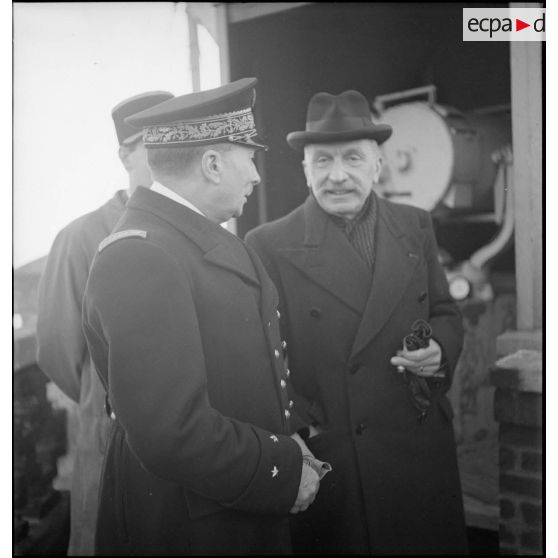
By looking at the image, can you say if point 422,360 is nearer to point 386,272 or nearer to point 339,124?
point 386,272

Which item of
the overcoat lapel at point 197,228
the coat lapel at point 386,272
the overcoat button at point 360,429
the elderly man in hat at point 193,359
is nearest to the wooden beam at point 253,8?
the elderly man in hat at point 193,359

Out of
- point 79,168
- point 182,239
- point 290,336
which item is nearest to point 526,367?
point 290,336

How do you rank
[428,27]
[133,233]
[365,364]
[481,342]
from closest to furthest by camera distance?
[133,233]
[365,364]
[481,342]
[428,27]

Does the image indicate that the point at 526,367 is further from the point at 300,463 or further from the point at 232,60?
the point at 232,60

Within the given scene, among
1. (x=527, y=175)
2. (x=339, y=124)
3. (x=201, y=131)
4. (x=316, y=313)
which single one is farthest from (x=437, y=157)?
(x=201, y=131)

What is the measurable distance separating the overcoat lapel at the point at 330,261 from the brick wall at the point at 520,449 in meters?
0.56

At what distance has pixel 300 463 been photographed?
1.40m

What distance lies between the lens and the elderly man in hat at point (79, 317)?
1.71 metres

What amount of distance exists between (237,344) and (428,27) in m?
1.67

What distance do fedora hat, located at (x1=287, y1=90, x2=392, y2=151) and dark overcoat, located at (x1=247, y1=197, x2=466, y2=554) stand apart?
0.20 metres

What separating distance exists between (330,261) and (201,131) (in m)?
0.58

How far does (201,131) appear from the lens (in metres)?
1.43

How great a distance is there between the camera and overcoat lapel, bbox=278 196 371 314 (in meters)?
1.77

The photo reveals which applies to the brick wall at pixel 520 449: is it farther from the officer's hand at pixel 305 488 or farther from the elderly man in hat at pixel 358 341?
the officer's hand at pixel 305 488
